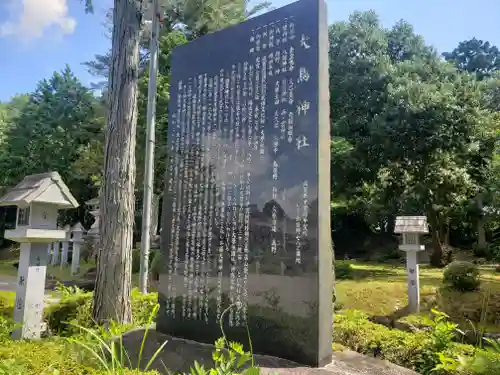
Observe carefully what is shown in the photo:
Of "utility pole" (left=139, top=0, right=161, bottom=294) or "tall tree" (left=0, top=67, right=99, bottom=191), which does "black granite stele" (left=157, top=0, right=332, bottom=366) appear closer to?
"utility pole" (left=139, top=0, right=161, bottom=294)

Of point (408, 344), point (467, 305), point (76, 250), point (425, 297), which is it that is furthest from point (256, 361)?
point (76, 250)

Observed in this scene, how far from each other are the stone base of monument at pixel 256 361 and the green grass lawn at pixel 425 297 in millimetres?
4032

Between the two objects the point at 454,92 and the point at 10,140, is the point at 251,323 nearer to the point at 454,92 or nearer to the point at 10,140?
the point at 454,92

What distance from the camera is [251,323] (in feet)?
12.6

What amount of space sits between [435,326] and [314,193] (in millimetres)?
2016

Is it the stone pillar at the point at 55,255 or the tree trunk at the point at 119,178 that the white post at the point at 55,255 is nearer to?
the stone pillar at the point at 55,255

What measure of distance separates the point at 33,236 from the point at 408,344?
450 cm

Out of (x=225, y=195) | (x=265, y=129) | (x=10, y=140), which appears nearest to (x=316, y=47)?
(x=265, y=129)

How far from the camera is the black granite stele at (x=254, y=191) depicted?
3.63m

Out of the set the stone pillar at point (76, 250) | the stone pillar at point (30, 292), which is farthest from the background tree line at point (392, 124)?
the stone pillar at point (30, 292)

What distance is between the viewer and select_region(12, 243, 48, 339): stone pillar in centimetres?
474

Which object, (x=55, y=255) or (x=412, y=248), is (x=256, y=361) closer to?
(x=412, y=248)

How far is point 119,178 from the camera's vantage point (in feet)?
16.8

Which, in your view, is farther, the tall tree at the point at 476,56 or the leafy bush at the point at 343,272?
the tall tree at the point at 476,56
